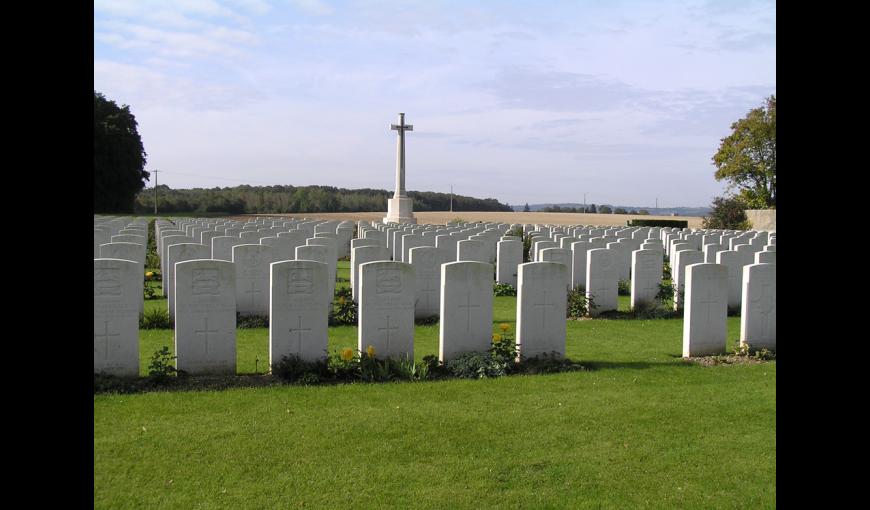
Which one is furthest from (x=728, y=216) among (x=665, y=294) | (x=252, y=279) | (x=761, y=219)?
(x=252, y=279)

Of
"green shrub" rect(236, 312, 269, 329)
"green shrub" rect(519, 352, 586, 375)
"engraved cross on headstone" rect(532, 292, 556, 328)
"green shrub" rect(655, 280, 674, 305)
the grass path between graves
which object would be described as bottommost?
the grass path between graves

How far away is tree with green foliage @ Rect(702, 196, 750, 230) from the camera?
35.4 m

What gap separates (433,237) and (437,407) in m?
11.4

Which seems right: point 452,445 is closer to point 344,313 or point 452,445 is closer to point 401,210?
point 344,313

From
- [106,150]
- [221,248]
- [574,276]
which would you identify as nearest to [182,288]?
[221,248]

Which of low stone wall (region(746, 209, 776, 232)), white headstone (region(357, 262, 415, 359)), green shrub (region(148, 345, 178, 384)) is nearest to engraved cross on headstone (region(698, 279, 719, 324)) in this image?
white headstone (region(357, 262, 415, 359))

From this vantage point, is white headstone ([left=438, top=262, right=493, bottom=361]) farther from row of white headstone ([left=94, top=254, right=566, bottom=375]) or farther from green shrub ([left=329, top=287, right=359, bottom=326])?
green shrub ([left=329, top=287, right=359, bottom=326])

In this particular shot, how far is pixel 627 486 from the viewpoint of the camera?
183 inches

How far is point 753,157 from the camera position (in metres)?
42.4

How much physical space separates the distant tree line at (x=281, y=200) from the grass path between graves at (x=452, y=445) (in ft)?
183

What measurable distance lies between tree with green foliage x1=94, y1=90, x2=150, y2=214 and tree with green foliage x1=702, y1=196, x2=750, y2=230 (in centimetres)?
3810
